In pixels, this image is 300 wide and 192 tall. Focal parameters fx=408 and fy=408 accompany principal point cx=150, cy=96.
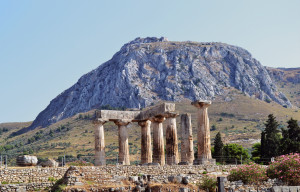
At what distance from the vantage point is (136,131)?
123 meters

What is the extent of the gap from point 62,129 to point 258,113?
69.6 metres

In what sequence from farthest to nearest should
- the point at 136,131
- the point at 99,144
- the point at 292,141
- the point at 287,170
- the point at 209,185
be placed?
the point at 136,131 < the point at 292,141 < the point at 99,144 < the point at 287,170 < the point at 209,185

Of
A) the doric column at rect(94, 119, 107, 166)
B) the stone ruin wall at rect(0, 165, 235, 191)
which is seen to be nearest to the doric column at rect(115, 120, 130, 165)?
the doric column at rect(94, 119, 107, 166)

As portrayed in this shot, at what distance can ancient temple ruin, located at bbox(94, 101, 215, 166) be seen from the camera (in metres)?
36.8

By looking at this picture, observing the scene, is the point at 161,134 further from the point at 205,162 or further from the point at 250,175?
the point at 250,175

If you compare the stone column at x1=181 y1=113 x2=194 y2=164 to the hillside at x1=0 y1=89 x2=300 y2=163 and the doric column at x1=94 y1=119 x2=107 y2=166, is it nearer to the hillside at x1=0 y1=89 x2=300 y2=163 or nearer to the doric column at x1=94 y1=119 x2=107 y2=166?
the doric column at x1=94 y1=119 x2=107 y2=166

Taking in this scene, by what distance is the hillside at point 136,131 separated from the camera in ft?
333

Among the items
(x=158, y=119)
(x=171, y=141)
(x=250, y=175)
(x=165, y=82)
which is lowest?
(x=250, y=175)

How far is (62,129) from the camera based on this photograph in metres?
142

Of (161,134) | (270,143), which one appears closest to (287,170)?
(161,134)

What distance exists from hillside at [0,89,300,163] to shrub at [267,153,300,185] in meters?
57.0

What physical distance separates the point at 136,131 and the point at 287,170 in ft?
312

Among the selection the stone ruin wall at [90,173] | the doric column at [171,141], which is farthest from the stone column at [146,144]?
the stone ruin wall at [90,173]

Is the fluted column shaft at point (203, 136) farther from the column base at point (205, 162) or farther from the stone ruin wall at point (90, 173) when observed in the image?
the stone ruin wall at point (90, 173)
